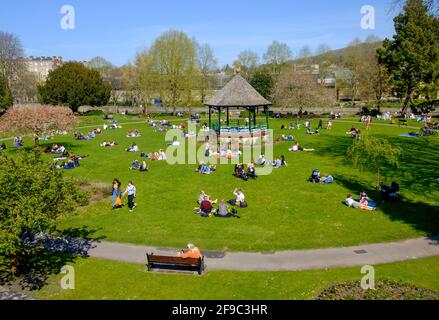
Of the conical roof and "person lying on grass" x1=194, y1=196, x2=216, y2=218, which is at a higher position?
the conical roof

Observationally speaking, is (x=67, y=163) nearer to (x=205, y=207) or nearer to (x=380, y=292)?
(x=205, y=207)

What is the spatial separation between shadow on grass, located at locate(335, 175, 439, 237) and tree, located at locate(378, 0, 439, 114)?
38.6 m

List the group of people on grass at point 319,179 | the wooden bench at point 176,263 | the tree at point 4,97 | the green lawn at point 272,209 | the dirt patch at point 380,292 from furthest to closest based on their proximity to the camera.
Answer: the tree at point 4,97
the group of people on grass at point 319,179
the green lawn at point 272,209
the wooden bench at point 176,263
the dirt patch at point 380,292

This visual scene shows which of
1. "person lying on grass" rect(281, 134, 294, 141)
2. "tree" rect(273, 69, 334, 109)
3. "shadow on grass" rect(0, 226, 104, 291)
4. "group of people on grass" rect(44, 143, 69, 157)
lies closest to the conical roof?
"person lying on grass" rect(281, 134, 294, 141)

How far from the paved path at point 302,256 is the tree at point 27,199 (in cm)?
281

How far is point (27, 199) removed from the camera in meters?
12.1

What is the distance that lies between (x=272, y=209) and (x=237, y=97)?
20047mm

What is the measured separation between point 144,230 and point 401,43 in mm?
50073

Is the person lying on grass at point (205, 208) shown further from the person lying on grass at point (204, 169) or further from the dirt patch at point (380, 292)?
the person lying on grass at point (204, 169)

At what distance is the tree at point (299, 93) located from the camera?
5909cm

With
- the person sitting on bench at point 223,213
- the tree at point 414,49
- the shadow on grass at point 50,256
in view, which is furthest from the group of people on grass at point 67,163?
the tree at point 414,49

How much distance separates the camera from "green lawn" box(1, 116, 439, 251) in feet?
53.6

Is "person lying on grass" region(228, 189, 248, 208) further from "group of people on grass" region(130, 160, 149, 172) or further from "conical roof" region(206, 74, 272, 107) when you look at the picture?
"conical roof" region(206, 74, 272, 107)

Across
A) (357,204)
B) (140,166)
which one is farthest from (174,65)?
(357,204)
